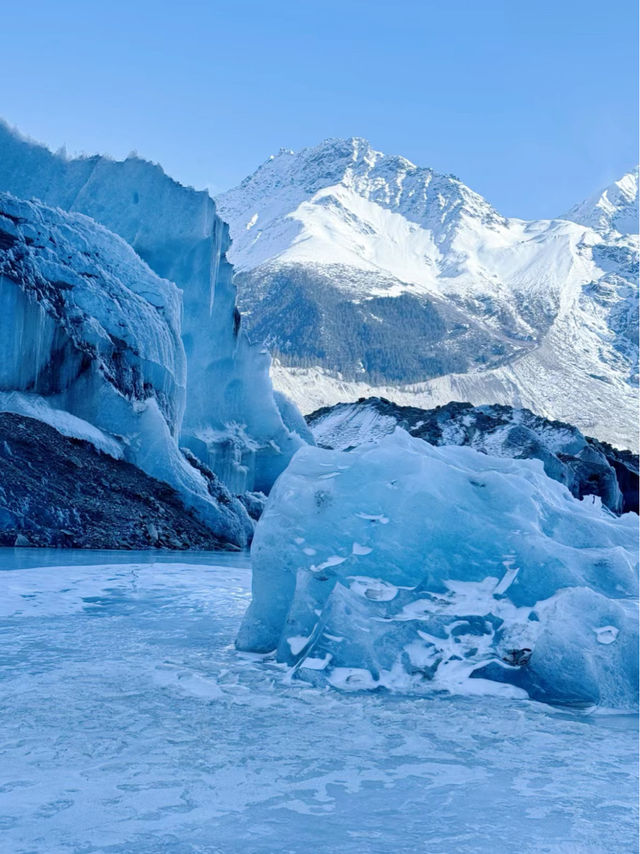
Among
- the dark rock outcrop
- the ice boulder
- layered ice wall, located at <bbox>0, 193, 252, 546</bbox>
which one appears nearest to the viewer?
the ice boulder

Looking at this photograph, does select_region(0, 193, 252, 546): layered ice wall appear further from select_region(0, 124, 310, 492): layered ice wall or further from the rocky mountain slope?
the rocky mountain slope

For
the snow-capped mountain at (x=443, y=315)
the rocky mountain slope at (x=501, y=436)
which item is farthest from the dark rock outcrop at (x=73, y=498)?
the snow-capped mountain at (x=443, y=315)

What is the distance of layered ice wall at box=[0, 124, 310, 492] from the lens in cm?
2098

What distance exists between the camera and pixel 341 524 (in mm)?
6109

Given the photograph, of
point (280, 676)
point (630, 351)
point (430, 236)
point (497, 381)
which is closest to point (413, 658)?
point (280, 676)

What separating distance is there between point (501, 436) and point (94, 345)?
21.9 metres

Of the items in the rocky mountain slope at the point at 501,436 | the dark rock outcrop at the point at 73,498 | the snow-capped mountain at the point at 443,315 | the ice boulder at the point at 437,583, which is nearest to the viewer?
the ice boulder at the point at 437,583

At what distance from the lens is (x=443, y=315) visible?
12256cm

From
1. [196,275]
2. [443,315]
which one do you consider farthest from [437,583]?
[443,315]

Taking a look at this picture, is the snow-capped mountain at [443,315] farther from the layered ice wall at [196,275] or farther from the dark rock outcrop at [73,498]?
the dark rock outcrop at [73,498]

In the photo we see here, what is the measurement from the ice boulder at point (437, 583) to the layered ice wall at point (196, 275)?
16227 millimetres

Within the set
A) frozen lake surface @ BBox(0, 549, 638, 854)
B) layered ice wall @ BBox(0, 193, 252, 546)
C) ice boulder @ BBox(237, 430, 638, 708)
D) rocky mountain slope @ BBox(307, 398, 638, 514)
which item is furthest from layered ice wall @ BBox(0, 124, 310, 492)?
frozen lake surface @ BBox(0, 549, 638, 854)

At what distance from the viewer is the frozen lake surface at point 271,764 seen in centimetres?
280

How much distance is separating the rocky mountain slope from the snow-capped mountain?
153ft
